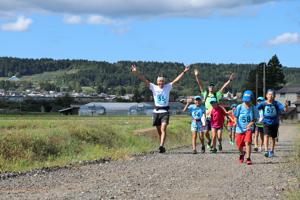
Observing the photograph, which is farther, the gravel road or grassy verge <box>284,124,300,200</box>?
the gravel road

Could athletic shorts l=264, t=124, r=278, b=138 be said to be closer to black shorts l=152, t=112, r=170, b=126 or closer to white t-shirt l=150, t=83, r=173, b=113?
black shorts l=152, t=112, r=170, b=126

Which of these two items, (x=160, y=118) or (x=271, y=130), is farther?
(x=160, y=118)

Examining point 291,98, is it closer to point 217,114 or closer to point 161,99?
point 217,114

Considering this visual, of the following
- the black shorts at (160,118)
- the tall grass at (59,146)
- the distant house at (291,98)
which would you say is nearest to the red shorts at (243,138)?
the black shorts at (160,118)

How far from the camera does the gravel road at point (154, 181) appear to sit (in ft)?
21.2

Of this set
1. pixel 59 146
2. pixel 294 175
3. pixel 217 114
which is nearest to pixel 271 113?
pixel 217 114

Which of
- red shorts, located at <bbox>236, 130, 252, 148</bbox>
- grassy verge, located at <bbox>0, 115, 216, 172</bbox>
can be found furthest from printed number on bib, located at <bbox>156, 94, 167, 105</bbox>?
red shorts, located at <bbox>236, 130, 252, 148</bbox>

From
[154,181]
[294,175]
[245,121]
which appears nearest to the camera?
[154,181]

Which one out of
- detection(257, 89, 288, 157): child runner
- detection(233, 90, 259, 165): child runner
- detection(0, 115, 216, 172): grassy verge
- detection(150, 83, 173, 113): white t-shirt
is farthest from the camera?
detection(150, 83, 173, 113): white t-shirt

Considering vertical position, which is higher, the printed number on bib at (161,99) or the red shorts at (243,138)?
the printed number on bib at (161,99)

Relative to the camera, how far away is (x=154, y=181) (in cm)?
A: 759

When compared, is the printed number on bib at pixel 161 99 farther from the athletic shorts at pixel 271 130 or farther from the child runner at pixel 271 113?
the athletic shorts at pixel 271 130

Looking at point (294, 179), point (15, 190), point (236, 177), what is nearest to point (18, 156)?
point (15, 190)

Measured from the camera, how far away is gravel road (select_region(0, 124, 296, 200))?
21.2ft
